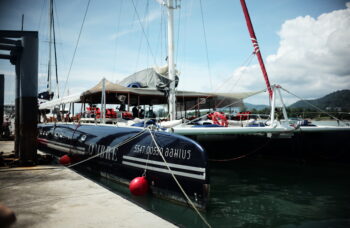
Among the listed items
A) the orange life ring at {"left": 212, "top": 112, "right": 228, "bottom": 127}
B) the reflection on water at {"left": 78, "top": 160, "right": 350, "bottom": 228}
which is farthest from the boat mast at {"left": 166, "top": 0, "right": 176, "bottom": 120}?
the reflection on water at {"left": 78, "top": 160, "right": 350, "bottom": 228}

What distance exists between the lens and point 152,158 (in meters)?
5.76

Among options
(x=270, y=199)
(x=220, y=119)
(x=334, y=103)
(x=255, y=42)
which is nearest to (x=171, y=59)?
(x=220, y=119)

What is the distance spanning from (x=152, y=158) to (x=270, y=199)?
3139mm

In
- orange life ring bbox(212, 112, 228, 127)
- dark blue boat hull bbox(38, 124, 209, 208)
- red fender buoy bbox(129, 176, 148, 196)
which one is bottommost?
red fender buoy bbox(129, 176, 148, 196)

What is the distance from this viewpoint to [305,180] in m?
8.19

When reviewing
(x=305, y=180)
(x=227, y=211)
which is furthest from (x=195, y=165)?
(x=305, y=180)

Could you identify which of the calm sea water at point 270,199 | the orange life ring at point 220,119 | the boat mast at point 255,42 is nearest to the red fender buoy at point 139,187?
the calm sea water at point 270,199

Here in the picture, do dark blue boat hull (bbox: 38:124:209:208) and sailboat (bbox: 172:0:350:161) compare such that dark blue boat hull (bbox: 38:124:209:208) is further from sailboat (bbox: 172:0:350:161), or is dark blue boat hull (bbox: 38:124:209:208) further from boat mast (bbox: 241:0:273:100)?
boat mast (bbox: 241:0:273:100)

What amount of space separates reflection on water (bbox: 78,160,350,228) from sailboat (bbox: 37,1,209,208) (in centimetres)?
36

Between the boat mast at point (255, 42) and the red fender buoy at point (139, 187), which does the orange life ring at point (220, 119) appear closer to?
the boat mast at point (255, 42)

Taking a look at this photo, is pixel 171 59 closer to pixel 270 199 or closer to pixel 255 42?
pixel 255 42

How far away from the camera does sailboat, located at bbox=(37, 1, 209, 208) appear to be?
505 cm

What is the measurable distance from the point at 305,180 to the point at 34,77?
29.5 ft

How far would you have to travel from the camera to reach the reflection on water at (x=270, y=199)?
4988mm
